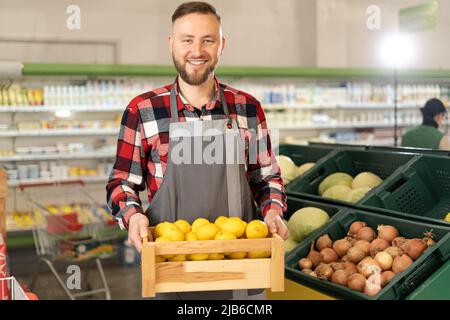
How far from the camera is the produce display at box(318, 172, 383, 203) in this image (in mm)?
3475

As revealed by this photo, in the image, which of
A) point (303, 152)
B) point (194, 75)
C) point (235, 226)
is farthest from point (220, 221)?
point (303, 152)

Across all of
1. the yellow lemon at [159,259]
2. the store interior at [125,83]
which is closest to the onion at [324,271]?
the yellow lemon at [159,259]

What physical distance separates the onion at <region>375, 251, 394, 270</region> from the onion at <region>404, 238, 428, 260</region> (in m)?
0.08

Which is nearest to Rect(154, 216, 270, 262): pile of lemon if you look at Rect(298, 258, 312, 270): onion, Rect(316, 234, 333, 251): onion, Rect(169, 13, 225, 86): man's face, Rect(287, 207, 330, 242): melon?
Rect(169, 13, 225, 86): man's face

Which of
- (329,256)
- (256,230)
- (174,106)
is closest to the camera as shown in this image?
(256,230)

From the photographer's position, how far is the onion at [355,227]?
10.1 feet

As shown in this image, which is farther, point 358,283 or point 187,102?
point 358,283

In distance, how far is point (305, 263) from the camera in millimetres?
2992

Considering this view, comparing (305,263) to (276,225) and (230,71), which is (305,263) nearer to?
(276,225)

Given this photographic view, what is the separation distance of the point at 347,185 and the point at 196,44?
6.11 feet

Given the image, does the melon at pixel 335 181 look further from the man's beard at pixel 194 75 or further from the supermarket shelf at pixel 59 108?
the supermarket shelf at pixel 59 108

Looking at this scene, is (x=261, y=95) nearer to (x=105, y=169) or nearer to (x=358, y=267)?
(x=105, y=169)
